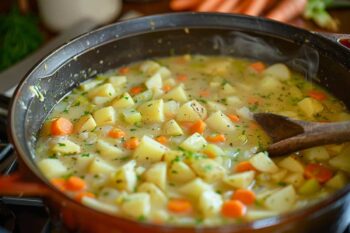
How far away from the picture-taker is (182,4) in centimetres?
302

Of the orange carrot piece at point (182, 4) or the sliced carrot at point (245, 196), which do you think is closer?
the sliced carrot at point (245, 196)

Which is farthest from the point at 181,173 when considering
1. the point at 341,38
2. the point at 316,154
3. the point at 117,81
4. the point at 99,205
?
the point at 341,38

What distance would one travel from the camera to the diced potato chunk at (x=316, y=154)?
185 centimetres

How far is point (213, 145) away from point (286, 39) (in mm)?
643

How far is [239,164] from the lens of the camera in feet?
5.89

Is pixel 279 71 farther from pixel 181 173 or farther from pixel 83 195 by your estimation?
pixel 83 195

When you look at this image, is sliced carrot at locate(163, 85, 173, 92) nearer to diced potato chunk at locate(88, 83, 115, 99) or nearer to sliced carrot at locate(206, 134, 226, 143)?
diced potato chunk at locate(88, 83, 115, 99)

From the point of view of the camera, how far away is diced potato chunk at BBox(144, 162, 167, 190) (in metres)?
1.68

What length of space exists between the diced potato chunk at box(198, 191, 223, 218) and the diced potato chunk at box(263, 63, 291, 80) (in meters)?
0.88

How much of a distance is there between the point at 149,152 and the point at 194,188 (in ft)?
0.78

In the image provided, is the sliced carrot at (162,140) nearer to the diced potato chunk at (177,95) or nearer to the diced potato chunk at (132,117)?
the diced potato chunk at (132,117)

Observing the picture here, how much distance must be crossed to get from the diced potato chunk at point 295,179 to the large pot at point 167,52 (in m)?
0.19

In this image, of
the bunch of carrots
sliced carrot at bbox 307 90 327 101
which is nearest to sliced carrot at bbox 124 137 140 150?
sliced carrot at bbox 307 90 327 101

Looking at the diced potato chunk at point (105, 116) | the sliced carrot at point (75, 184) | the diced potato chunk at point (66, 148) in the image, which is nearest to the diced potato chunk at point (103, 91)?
the diced potato chunk at point (105, 116)
